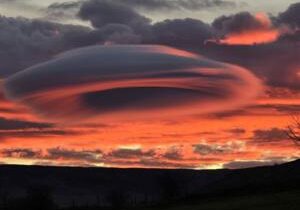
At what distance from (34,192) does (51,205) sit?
4.36 m

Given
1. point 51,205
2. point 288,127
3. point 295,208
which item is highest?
point 288,127

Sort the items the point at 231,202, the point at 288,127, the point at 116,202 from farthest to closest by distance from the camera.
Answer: the point at 116,202
the point at 288,127
the point at 231,202

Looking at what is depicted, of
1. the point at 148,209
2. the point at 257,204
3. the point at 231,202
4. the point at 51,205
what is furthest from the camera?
the point at 51,205

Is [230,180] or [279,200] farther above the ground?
[230,180]

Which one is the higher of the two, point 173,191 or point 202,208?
point 173,191

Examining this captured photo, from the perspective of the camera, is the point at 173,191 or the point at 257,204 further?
the point at 173,191

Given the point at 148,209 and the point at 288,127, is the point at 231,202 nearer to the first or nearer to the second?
the point at 148,209

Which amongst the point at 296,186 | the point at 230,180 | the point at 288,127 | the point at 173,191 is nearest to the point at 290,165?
the point at 230,180

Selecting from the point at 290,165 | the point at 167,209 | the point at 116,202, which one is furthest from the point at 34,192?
the point at 290,165

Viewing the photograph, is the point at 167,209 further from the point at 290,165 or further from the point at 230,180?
the point at 290,165

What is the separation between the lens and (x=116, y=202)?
135500mm

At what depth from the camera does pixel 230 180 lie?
187 meters

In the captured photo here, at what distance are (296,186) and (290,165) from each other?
377 ft

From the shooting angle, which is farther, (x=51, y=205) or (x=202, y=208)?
(x=51, y=205)
